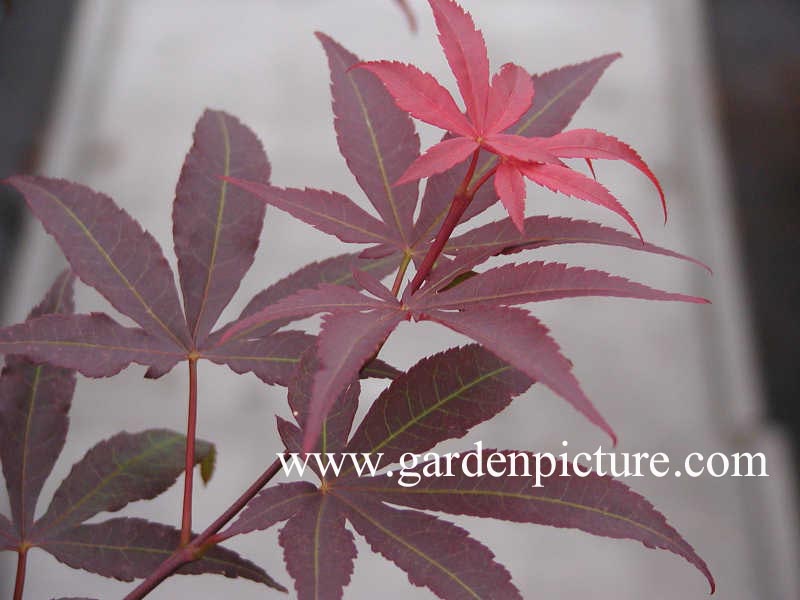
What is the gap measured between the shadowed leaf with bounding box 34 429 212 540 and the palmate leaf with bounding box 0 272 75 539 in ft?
0.06

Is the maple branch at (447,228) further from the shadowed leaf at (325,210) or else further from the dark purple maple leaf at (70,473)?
the dark purple maple leaf at (70,473)

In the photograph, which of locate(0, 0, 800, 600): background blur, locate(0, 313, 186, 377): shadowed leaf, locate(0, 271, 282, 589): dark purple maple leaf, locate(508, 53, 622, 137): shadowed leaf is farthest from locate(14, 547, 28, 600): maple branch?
locate(0, 0, 800, 600): background blur

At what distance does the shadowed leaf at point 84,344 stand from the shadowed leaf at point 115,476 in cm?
6

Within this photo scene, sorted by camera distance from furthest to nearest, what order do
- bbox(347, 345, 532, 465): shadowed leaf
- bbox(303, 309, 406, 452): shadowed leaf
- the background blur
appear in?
1. the background blur
2. bbox(347, 345, 532, 465): shadowed leaf
3. bbox(303, 309, 406, 452): shadowed leaf

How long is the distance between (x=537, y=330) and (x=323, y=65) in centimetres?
157

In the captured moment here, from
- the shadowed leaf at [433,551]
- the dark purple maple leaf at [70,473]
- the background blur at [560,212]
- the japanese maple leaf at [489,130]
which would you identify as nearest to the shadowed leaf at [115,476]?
the dark purple maple leaf at [70,473]

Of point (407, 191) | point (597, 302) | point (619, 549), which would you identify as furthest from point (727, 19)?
point (407, 191)

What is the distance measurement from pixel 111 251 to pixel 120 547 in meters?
0.14

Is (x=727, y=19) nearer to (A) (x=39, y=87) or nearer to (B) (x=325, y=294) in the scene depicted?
(A) (x=39, y=87)

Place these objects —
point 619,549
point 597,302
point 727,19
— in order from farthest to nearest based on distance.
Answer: point 727,19 → point 597,302 → point 619,549

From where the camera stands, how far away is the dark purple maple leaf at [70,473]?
0.43 metres

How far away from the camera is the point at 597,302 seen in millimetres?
1522

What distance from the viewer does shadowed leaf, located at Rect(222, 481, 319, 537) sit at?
0.36 meters

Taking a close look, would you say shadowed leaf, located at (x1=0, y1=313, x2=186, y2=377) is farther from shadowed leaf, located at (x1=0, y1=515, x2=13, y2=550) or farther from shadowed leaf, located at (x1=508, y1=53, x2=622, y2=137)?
shadowed leaf, located at (x1=508, y1=53, x2=622, y2=137)
